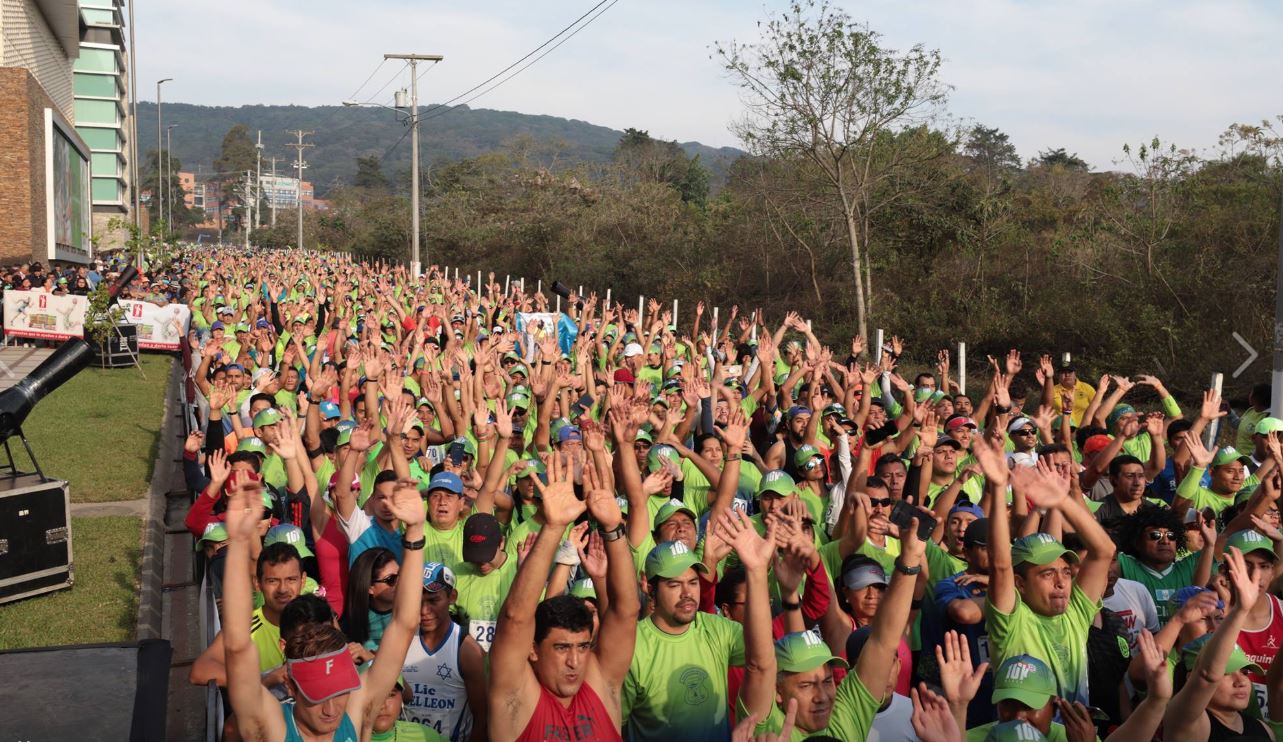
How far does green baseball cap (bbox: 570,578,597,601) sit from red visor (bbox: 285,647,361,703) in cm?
148

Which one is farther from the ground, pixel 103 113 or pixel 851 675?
pixel 103 113

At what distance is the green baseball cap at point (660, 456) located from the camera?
300 inches

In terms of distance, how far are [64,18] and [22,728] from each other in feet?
156

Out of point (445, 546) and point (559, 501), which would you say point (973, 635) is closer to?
point (559, 501)

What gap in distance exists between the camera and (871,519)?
6.19 m

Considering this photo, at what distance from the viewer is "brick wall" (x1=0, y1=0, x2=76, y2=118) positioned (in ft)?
115

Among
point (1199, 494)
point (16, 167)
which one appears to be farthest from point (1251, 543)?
point (16, 167)

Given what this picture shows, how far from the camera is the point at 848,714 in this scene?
14.3 feet

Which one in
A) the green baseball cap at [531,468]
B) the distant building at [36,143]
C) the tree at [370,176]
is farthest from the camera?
the tree at [370,176]

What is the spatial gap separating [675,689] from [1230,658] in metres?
2.04

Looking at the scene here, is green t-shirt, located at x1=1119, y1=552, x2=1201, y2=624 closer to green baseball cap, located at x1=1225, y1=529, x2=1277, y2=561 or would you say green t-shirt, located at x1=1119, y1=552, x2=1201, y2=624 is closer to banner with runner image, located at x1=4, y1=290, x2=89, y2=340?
green baseball cap, located at x1=1225, y1=529, x2=1277, y2=561

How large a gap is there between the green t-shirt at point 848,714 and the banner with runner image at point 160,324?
2275 cm

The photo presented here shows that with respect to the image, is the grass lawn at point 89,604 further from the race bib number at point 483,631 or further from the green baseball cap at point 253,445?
the race bib number at point 483,631

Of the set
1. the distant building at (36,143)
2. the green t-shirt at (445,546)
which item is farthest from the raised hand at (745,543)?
the distant building at (36,143)
